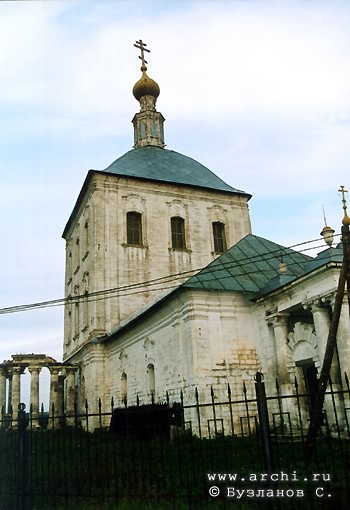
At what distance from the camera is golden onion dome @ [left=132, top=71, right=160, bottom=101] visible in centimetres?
3278

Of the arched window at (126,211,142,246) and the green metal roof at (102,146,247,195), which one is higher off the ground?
the green metal roof at (102,146,247,195)

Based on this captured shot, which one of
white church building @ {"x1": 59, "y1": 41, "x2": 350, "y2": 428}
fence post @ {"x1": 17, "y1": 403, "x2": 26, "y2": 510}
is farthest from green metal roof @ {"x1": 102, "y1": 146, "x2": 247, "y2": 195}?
fence post @ {"x1": 17, "y1": 403, "x2": 26, "y2": 510}

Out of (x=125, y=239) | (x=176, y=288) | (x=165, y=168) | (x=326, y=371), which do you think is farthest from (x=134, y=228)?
(x=326, y=371)

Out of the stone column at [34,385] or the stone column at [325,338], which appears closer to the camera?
the stone column at [325,338]

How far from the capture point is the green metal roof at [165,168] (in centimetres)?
2684

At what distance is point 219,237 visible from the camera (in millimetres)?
27734

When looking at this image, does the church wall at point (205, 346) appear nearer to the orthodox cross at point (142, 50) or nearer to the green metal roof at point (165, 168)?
the green metal roof at point (165, 168)

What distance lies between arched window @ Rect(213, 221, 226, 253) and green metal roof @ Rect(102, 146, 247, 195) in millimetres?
2148

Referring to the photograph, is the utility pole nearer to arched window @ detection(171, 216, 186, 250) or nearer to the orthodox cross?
arched window @ detection(171, 216, 186, 250)

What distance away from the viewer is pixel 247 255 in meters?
16.8

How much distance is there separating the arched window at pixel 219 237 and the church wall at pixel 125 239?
28 centimetres

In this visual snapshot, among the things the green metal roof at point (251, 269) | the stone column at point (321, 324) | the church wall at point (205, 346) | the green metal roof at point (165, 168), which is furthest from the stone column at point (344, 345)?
the green metal roof at point (165, 168)

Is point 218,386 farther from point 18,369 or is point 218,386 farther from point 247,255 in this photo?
point 18,369

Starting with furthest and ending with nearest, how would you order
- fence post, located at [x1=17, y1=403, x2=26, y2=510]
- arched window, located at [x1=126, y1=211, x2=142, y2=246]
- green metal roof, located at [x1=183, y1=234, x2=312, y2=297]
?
arched window, located at [x1=126, y1=211, x2=142, y2=246]
green metal roof, located at [x1=183, y1=234, x2=312, y2=297]
fence post, located at [x1=17, y1=403, x2=26, y2=510]
